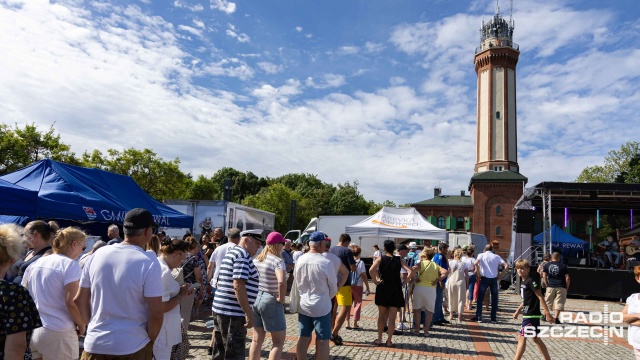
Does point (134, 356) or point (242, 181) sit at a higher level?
point (242, 181)

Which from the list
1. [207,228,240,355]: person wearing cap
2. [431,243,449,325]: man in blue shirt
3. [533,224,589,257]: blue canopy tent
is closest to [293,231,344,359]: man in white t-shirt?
[207,228,240,355]: person wearing cap

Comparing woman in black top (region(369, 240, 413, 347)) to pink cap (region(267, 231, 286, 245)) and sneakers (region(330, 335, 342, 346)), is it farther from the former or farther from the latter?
pink cap (region(267, 231, 286, 245))

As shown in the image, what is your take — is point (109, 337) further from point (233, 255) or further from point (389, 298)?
point (389, 298)

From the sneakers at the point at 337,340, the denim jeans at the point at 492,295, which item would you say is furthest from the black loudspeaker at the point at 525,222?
the sneakers at the point at 337,340

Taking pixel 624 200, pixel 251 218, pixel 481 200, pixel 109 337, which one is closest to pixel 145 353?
pixel 109 337

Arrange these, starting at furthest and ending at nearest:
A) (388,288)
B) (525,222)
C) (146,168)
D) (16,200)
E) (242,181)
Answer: (242,181) < (146,168) < (525,222) < (388,288) < (16,200)

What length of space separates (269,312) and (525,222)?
1729 cm

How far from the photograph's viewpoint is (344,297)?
8.77 metres

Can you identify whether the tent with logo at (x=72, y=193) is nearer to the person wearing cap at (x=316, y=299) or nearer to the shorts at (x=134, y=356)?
the person wearing cap at (x=316, y=299)

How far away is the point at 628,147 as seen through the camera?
5031cm

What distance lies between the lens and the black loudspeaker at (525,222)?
782 inches

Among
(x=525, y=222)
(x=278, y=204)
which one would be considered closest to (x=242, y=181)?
(x=278, y=204)

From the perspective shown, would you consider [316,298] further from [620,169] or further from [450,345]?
[620,169]

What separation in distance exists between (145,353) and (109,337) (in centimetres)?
25
